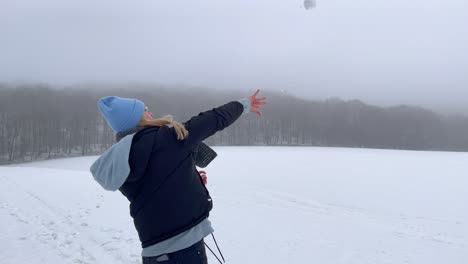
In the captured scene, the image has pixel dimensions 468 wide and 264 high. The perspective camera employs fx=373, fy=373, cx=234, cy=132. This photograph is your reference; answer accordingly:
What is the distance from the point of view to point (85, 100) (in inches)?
2953

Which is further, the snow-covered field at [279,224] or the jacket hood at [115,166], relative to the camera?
the snow-covered field at [279,224]

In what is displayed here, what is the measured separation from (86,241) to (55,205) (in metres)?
4.44

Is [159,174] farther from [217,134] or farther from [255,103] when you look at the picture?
[217,134]

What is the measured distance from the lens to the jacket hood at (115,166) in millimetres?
2033

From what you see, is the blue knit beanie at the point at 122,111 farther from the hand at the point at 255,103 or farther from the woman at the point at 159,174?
the hand at the point at 255,103

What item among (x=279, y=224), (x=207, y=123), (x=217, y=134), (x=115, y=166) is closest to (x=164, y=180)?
(x=115, y=166)

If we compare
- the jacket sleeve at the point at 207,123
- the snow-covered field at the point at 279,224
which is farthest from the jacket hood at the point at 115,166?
the snow-covered field at the point at 279,224

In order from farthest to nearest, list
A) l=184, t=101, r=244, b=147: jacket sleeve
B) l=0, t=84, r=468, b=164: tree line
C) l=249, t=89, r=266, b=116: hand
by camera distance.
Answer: l=0, t=84, r=468, b=164: tree line → l=249, t=89, r=266, b=116: hand → l=184, t=101, r=244, b=147: jacket sleeve

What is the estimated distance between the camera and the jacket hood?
2.03 m

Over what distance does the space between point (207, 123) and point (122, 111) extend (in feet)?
1.64

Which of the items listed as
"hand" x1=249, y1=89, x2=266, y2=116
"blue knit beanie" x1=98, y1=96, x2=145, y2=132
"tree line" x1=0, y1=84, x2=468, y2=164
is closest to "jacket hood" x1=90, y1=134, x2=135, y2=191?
"blue knit beanie" x1=98, y1=96, x2=145, y2=132

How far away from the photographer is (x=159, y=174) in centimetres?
214

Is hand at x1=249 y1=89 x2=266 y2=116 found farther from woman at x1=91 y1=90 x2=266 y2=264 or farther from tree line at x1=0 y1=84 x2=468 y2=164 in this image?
tree line at x1=0 y1=84 x2=468 y2=164

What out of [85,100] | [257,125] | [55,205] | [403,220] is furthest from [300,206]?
[85,100]
